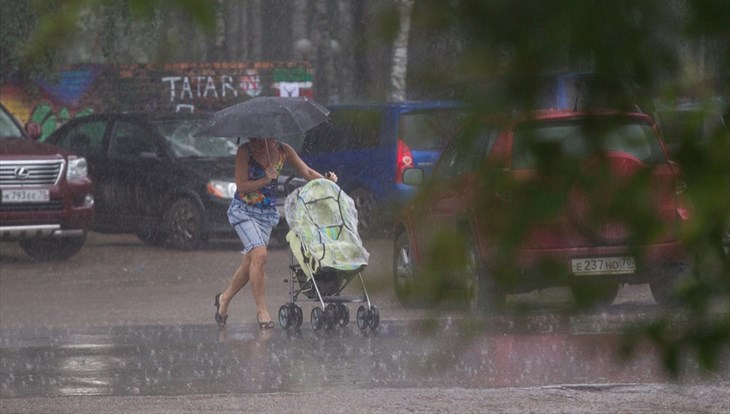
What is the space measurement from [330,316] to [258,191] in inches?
43.3

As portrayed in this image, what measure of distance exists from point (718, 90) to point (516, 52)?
0.23 meters

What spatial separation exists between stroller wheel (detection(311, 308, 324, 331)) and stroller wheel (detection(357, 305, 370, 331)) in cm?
29

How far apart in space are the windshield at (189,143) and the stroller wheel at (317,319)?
333 inches

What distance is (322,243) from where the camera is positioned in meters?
11.6

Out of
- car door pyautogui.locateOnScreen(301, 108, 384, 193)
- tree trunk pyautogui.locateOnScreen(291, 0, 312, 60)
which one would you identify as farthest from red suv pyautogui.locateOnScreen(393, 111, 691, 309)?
tree trunk pyautogui.locateOnScreen(291, 0, 312, 60)

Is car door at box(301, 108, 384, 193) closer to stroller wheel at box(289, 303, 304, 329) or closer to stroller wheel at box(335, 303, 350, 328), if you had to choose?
stroller wheel at box(335, 303, 350, 328)

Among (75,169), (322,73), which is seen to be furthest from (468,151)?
(322,73)

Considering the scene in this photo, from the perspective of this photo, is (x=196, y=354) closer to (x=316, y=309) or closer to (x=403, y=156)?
(x=316, y=309)

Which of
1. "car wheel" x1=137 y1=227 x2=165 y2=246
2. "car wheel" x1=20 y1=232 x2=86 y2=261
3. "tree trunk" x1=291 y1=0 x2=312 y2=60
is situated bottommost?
"tree trunk" x1=291 y1=0 x2=312 y2=60

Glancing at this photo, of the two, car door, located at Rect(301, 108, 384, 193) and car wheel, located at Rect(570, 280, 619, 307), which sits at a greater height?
car wheel, located at Rect(570, 280, 619, 307)

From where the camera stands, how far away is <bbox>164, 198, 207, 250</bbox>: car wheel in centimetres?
1956

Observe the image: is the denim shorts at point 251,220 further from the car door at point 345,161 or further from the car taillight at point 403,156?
the car door at point 345,161

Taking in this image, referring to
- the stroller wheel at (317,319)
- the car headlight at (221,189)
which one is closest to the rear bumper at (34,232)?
the car headlight at (221,189)

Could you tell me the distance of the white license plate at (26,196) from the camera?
17922 millimetres
